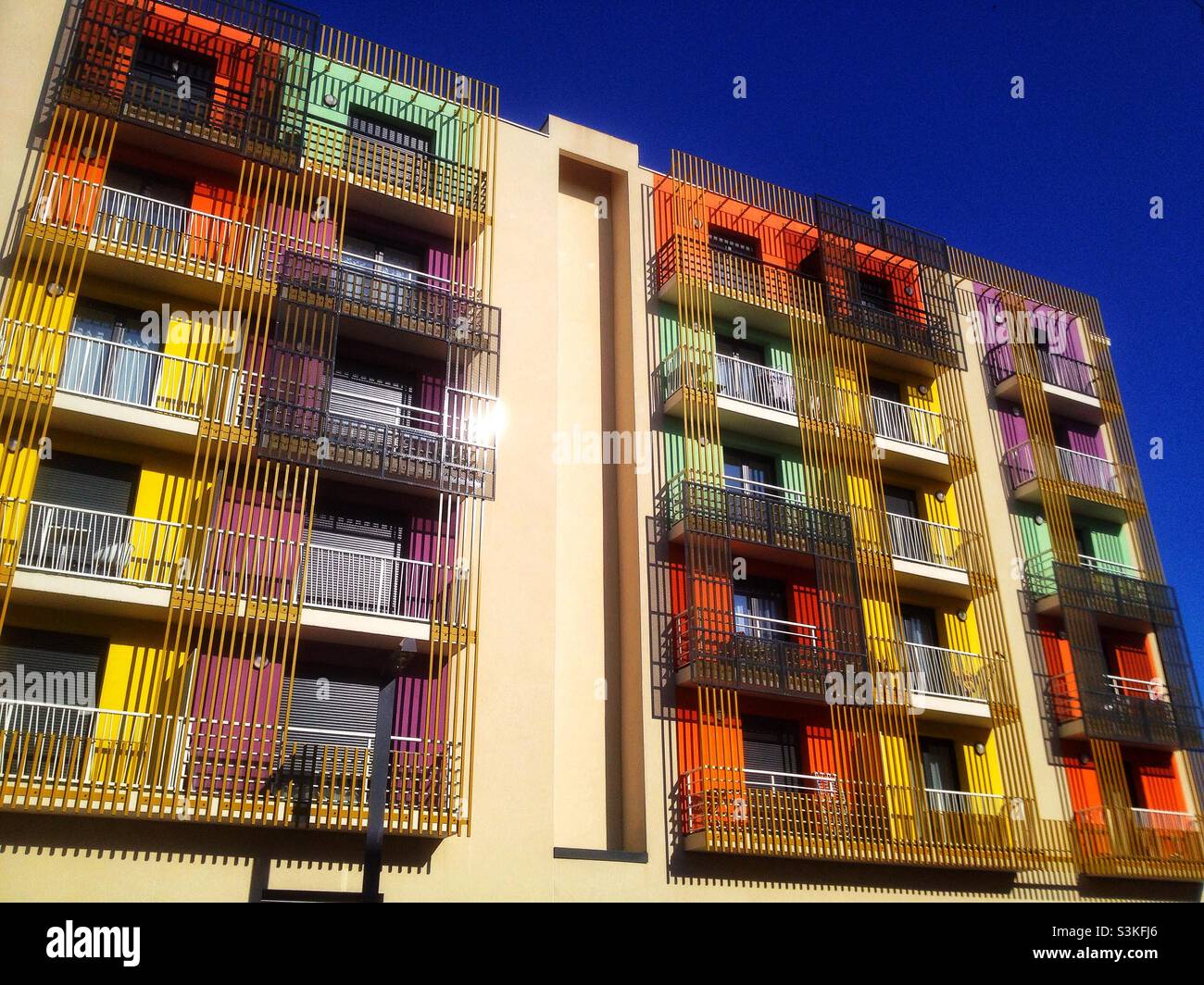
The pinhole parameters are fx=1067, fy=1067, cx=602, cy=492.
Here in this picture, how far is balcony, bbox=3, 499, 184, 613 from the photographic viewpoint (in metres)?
15.3

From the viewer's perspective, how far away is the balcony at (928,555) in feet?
76.3

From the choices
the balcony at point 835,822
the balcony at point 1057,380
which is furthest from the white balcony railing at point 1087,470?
the balcony at point 835,822

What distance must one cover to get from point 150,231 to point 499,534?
26.0 feet

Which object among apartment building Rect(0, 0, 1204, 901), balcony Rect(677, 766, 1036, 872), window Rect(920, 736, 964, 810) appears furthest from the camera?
window Rect(920, 736, 964, 810)

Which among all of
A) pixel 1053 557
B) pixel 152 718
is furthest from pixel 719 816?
pixel 1053 557

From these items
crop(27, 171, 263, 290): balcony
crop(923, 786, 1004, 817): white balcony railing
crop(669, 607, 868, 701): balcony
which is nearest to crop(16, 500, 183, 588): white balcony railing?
crop(27, 171, 263, 290): balcony

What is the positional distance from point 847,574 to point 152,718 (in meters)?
13.4

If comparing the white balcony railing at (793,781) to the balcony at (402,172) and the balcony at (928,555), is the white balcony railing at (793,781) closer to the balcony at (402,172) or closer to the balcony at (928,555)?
the balcony at (928,555)

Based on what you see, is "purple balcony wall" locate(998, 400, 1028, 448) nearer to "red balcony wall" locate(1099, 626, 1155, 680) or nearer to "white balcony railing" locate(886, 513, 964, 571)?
"white balcony railing" locate(886, 513, 964, 571)

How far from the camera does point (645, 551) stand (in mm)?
20781

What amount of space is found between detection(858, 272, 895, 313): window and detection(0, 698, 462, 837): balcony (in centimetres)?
1635

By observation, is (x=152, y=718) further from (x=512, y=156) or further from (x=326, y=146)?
(x=512, y=156)

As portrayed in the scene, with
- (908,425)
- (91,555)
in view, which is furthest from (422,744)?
(908,425)

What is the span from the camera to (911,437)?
25.3 meters
